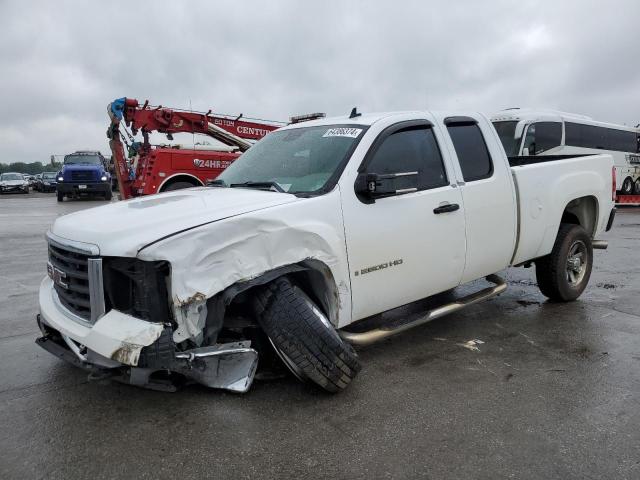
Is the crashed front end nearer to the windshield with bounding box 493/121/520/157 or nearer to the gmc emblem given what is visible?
the gmc emblem

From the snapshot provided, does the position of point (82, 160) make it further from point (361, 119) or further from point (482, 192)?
point (482, 192)

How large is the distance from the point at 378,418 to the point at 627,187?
88.7 ft

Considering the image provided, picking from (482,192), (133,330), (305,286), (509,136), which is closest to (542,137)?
(509,136)

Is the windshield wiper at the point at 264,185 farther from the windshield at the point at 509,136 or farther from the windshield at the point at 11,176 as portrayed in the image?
the windshield at the point at 11,176

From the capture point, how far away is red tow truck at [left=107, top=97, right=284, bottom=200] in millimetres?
12984

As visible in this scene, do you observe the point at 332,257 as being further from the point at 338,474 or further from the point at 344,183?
the point at 338,474

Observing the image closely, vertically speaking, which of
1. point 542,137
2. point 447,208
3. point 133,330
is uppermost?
point 542,137

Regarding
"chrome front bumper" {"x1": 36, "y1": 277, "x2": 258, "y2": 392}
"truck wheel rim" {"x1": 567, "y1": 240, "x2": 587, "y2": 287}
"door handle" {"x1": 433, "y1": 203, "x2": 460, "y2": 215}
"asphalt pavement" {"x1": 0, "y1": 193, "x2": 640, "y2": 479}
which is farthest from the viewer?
"truck wheel rim" {"x1": 567, "y1": 240, "x2": 587, "y2": 287}

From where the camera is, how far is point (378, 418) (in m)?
3.05

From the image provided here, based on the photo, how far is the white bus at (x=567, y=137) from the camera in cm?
1822

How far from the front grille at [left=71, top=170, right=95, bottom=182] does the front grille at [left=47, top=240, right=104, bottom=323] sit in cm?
2322

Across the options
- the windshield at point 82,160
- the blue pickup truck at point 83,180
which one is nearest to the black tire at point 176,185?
the blue pickup truck at point 83,180

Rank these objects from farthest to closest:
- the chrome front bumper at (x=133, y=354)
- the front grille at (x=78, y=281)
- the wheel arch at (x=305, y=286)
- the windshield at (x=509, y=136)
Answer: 1. the windshield at (x=509, y=136)
2. the wheel arch at (x=305, y=286)
3. the front grille at (x=78, y=281)
4. the chrome front bumper at (x=133, y=354)

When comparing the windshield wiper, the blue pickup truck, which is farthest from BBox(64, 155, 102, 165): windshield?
the windshield wiper
